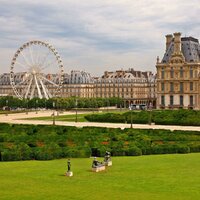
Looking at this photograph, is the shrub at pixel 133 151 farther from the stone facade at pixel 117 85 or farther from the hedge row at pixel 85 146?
the stone facade at pixel 117 85


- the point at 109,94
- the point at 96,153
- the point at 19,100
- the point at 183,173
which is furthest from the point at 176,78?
the point at 183,173

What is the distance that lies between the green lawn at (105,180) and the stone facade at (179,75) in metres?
79.3

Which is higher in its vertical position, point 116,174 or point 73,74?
point 73,74

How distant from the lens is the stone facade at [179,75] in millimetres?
104812

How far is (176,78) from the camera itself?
4198 inches

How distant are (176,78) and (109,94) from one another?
216 ft

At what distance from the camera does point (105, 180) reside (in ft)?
68.9

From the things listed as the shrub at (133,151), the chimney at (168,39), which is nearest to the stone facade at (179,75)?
the chimney at (168,39)

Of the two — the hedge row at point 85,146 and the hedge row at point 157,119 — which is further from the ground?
the hedge row at point 157,119

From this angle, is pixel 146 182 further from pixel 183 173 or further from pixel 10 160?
pixel 10 160

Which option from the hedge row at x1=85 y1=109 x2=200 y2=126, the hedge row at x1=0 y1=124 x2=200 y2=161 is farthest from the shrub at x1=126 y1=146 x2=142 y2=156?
the hedge row at x1=85 y1=109 x2=200 y2=126

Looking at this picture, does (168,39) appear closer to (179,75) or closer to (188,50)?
(188,50)

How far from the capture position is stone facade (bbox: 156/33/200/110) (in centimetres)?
10481

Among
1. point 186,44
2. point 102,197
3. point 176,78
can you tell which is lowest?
point 102,197
